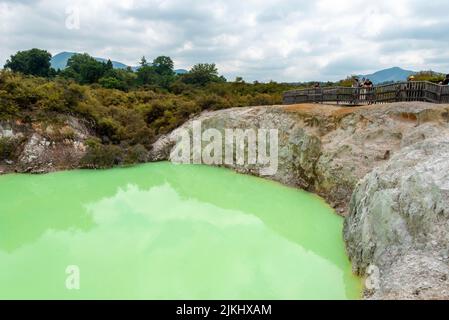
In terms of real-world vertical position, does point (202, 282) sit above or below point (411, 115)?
below

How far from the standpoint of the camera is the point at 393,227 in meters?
6.10

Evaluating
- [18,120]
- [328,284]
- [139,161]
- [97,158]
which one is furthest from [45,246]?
[18,120]

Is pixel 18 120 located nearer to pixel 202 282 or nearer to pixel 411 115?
pixel 202 282

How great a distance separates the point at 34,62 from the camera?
4400 cm

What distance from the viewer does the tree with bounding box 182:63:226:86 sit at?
135ft

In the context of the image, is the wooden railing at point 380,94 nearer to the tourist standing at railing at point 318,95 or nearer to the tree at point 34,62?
the tourist standing at railing at point 318,95

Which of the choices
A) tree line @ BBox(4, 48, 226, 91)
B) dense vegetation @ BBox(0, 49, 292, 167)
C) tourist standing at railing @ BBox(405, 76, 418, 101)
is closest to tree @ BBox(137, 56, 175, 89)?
tree line @ BBox(4, 48, 226, 91)

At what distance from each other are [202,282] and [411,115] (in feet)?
26.3

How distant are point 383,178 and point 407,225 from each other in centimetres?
136

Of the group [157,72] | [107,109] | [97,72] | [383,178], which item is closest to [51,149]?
[107,109]

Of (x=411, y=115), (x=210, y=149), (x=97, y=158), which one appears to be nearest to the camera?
(x=411, y=115)

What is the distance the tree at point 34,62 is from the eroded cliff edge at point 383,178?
39253 millimetres

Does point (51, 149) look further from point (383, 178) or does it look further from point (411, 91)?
point (411, 91)

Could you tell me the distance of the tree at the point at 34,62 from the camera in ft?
144
